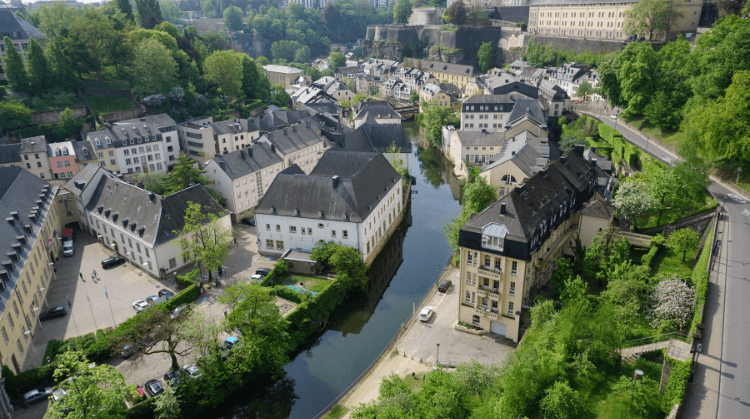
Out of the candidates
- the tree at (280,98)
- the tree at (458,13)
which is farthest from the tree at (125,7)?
the tree at (458,13)

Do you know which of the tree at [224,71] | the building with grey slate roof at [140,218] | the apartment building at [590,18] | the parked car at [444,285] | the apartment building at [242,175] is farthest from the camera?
the tree at [224,71]

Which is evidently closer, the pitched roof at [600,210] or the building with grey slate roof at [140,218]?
the pitched roof at [600,210]

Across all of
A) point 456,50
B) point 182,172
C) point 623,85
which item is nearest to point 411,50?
point 456,50

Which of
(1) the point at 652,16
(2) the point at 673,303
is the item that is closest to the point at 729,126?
(2) the point at 673,303

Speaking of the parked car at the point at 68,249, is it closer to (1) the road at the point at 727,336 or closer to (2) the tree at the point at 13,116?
(2) the tree at the point at 13,116

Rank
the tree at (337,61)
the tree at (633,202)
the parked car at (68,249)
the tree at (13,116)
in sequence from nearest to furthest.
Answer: the tree at (633,202), the parked car at (68,249), the tree at (13,116), the tree at (337,61)

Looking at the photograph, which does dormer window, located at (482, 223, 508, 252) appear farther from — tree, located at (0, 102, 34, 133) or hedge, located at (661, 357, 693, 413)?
tree, located at (0, 102, 34, 133)
